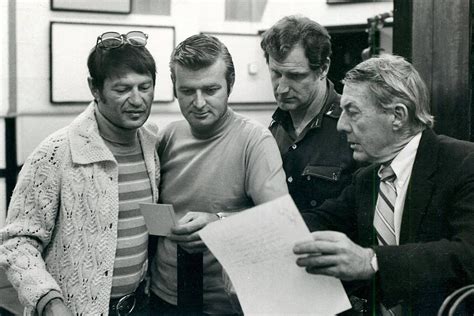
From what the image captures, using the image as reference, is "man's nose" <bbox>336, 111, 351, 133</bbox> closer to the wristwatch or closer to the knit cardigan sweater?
the wristwatch

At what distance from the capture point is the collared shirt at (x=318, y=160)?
5.91 feet

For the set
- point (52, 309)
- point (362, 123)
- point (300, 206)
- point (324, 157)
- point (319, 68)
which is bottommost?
point (52, 309)

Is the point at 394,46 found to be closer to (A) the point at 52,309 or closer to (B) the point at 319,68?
(B) the point at 319,68

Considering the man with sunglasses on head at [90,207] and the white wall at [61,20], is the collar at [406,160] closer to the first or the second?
the man with sunglasses on head at [90,207]

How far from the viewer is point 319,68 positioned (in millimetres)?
1911

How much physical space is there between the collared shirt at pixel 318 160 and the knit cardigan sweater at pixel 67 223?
56 cm

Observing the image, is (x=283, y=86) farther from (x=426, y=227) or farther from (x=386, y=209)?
(x=426, y=227)

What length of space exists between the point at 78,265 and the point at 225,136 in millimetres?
486

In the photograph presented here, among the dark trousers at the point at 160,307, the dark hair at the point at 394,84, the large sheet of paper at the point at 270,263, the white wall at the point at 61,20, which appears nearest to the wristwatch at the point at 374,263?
the large sheet of paper at the point at 270,263

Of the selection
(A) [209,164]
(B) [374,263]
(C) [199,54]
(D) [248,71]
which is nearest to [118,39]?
(C) [199,54]

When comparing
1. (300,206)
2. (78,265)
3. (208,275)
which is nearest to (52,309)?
(78,265)

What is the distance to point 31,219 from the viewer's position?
1.52 m

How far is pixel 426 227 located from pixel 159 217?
2.11ft

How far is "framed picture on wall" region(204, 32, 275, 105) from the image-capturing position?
285 centimetres
